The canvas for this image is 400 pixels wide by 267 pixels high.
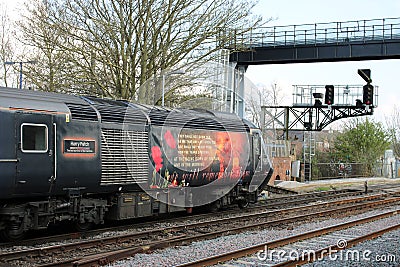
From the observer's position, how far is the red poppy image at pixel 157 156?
13.6 metres

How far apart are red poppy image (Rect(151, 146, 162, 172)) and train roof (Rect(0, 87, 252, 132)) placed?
704 mm

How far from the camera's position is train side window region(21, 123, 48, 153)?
34.0ft

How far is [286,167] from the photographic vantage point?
32.4 meters

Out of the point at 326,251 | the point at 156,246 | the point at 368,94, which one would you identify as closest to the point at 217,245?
the point at 156,246

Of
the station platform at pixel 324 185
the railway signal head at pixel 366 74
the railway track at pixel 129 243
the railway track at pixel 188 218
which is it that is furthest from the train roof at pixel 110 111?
the station platform at pixel 324 185

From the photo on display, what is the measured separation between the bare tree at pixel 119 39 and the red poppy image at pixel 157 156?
852cm

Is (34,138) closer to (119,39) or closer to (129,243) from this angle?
(129,243)

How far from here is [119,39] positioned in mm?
22547

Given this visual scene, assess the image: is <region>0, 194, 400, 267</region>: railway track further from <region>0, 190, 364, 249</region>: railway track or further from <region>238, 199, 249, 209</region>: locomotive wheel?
<region>238, 199, 249, 209</region>: locomotive wheel

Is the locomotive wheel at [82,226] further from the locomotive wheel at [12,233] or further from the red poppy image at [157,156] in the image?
the red poppy image at [157,156]

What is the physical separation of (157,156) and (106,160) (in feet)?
6.30

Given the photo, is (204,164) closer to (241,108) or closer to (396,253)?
→ (396,253)

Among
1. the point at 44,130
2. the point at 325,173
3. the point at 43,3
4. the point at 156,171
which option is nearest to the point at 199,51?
the point at 43,3

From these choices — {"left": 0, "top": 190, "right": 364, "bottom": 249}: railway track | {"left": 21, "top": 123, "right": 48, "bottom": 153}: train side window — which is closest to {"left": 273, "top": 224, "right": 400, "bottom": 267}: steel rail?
{"left": 0, "top": 190, "right": 364, "bottom": 249}: railway track
